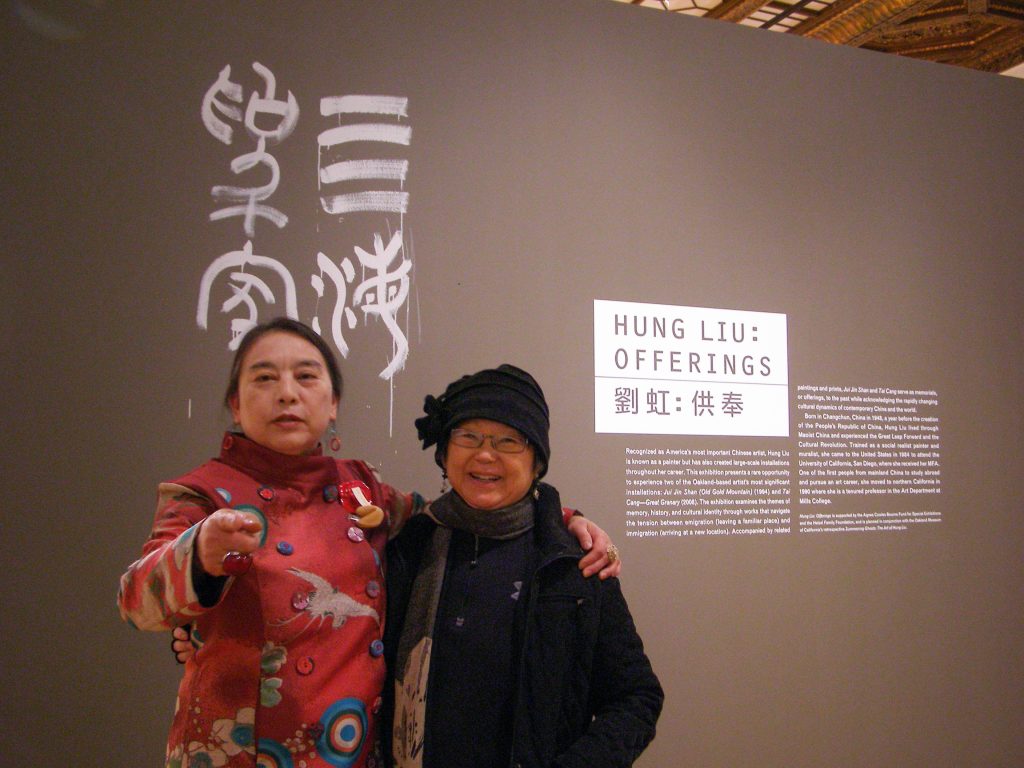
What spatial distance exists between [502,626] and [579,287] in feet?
5.08

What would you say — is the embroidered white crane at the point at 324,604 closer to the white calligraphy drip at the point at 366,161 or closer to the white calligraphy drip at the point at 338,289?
the white calligraphy drip at the point at 338,289

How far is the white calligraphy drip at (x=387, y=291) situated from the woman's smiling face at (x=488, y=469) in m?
1.01

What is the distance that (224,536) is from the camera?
1.23 metres

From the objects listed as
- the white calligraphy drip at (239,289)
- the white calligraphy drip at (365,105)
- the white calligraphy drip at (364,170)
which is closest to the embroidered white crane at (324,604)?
the white calligraphy drip at (239,289)

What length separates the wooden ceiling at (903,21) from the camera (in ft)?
13.3

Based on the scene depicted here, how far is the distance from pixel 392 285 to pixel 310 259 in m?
0.26

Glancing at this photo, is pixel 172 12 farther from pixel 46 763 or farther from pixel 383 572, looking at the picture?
pixel 46 763

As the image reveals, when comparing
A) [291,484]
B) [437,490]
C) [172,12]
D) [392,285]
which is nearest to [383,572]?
[291,484]

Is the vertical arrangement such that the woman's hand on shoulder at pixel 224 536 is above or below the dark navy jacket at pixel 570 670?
above

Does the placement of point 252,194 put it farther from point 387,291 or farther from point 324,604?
point 324,604

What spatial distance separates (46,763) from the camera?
228cm

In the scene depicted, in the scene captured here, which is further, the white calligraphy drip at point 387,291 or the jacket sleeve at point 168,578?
the white calligraphy drip at point 387,291

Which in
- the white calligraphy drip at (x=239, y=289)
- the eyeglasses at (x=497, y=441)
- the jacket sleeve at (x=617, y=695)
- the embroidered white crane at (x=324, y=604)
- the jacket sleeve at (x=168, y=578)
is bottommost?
the jacket sleeve at (x=617, y=695)

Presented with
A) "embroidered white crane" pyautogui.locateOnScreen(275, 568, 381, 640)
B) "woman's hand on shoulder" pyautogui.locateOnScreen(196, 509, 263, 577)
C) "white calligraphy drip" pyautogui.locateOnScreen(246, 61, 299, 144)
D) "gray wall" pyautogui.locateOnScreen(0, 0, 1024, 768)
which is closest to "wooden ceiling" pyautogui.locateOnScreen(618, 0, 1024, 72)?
"gray wall" pyautogui.locateOnScreen(0, 0, 1024, 768)
